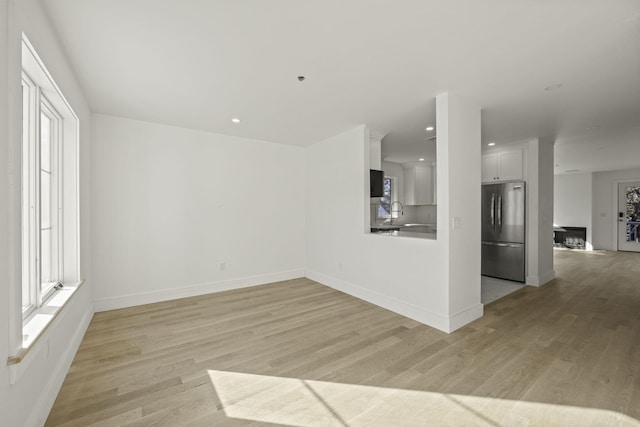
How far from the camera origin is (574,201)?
923 centimetres

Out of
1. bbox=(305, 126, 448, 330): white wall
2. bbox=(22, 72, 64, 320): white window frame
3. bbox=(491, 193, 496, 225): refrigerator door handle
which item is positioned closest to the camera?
bbox=(22, 72, 64, 320): white window frame

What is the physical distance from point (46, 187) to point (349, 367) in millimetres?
3143

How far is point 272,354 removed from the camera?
255cm

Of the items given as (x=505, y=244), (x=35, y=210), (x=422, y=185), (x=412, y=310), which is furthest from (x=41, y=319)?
(x=422, y=185)

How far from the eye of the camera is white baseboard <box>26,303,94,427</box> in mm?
1615

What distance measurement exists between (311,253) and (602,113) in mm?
4653

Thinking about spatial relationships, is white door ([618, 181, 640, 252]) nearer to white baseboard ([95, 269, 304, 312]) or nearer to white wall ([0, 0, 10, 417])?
white baseboard ([95, 269, 304, 312])

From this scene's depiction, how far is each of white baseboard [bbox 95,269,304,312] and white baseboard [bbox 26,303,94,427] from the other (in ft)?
2.90

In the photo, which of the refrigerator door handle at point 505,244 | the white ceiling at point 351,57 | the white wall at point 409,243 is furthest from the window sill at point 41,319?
the refrigerator door handle at point 505,244

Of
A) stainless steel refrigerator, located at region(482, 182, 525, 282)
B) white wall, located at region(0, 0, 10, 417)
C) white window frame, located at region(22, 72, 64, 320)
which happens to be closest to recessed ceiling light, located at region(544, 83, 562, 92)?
stainless steel refrigerator, located at region(482, 182, 525, 282)

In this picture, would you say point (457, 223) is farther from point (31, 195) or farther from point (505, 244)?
point (31, 195)

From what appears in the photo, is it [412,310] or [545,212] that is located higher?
[545,212]

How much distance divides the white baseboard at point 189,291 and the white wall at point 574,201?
9.74m

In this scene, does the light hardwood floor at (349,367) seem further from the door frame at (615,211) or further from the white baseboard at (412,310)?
the door frame at (615,211)
